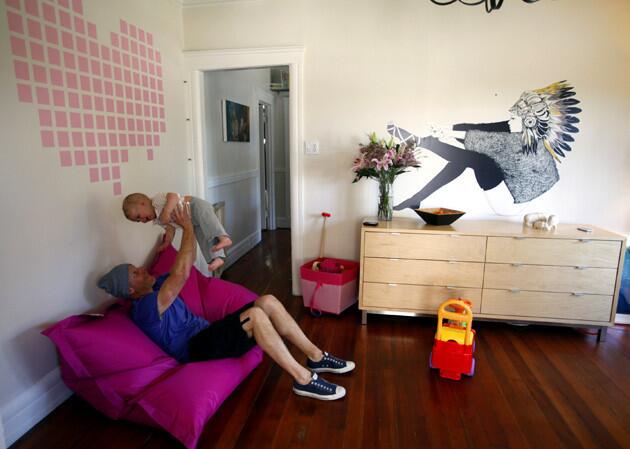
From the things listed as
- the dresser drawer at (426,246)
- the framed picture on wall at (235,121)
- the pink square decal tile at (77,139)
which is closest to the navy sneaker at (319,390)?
the dresser drawer at (426,246)

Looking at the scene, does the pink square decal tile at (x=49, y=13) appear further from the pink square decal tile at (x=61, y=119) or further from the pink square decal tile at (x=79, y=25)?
the pink square decal tile at (x=61, y=119)

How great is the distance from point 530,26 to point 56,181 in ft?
10.9

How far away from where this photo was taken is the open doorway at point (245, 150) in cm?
397

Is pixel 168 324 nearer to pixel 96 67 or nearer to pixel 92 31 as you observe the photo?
pixel 96 67

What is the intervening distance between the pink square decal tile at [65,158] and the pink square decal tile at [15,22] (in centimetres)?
58

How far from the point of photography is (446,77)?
3.16 m

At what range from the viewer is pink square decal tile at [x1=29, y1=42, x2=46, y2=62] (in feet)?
6.40

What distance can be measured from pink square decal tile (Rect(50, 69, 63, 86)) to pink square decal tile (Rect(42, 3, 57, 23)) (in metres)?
0.24

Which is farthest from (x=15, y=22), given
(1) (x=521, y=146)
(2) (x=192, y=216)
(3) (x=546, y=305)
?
(3) (x=546, y=305)

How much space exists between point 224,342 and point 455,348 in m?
1.33

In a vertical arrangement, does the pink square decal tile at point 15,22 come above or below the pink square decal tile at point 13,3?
below

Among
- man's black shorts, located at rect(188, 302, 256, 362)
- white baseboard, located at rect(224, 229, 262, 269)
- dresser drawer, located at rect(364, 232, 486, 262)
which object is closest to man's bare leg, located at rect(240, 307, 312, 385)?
man's black shorts, located at rect(188, 302, 256, 362)

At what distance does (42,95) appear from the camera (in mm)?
2012

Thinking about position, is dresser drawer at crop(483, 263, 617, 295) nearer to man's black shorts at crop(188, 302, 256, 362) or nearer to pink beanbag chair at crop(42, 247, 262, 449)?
man's black shorts at crop(188, 302, 256, 362)
